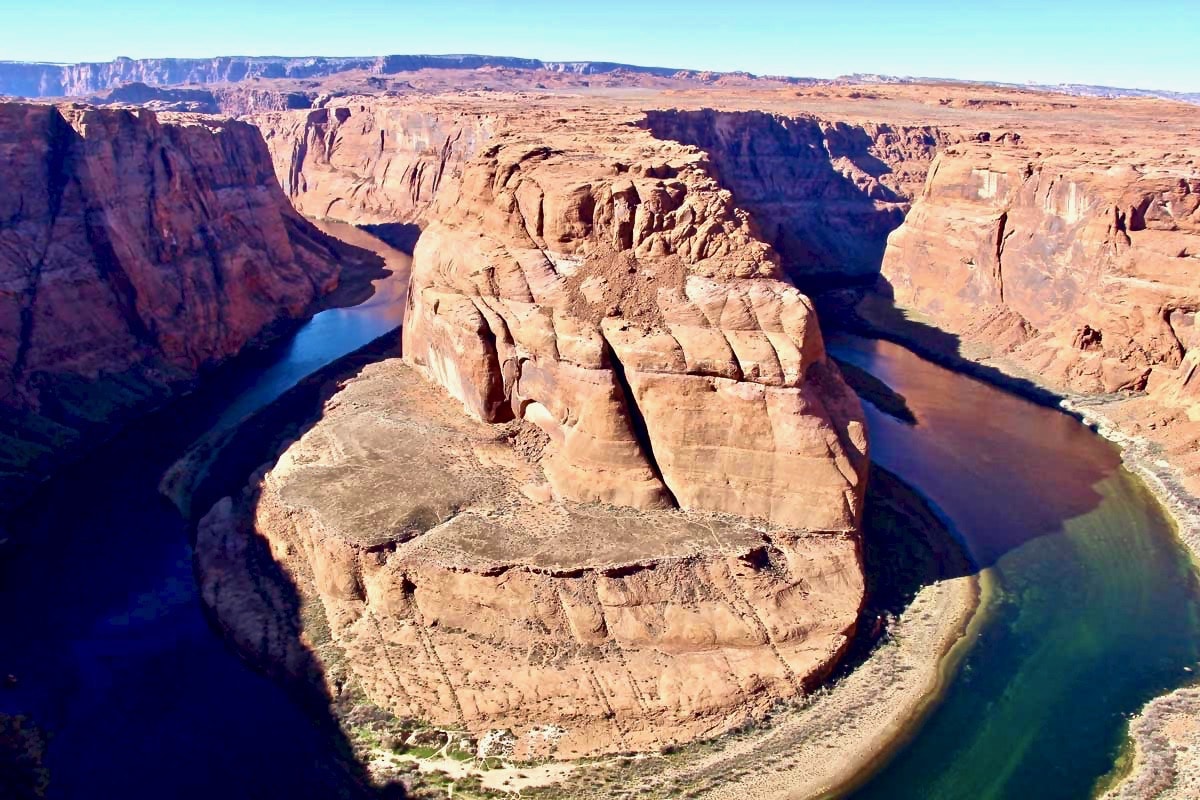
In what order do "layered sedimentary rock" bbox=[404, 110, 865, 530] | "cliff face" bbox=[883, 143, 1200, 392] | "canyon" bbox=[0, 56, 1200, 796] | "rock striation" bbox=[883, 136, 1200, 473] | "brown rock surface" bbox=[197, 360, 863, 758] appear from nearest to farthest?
1. "brown rock surface" bbox=[197, 360, 863, 758]
2. "canyon" bbox=[0, 56, 1200, 796]
3. "layered sedimentary rock" bbox=[404, 110, 865, 530]
4. "rock striation" bbox=[883, 136, 1200, 473]
5. "cliff face" bbox=[883, 143, 1200, 392]

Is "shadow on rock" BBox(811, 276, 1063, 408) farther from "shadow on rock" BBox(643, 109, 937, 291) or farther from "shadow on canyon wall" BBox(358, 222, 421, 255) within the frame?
"shadow on canyon wall" BBox(358, 222, 421, 255)

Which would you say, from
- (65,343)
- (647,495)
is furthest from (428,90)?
(647,495)

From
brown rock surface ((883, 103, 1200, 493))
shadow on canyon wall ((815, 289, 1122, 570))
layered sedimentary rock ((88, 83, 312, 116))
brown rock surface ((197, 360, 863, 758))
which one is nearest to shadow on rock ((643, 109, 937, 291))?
brown rock surface ((883, 103, 1200, 493))

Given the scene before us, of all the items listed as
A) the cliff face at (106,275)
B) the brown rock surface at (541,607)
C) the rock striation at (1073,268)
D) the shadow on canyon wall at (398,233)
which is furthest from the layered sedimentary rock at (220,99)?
the brown rock surface at (541,607)

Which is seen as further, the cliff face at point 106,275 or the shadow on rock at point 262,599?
the cliff face at point 106,275

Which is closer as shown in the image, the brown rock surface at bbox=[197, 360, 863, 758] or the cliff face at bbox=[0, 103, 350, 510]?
the brown rock surface at bbox=[197, 360, 863, 758]

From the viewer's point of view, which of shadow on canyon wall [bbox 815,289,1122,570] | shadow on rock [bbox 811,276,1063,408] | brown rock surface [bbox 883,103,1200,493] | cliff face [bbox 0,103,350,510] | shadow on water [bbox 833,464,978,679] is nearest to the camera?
shadow on water [bbox 833,464,978,679]

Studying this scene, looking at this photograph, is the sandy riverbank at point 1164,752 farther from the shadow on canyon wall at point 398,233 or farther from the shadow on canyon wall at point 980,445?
the shadow on canyon wall at point 398,233

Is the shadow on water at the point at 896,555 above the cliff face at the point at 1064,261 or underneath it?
underneath
